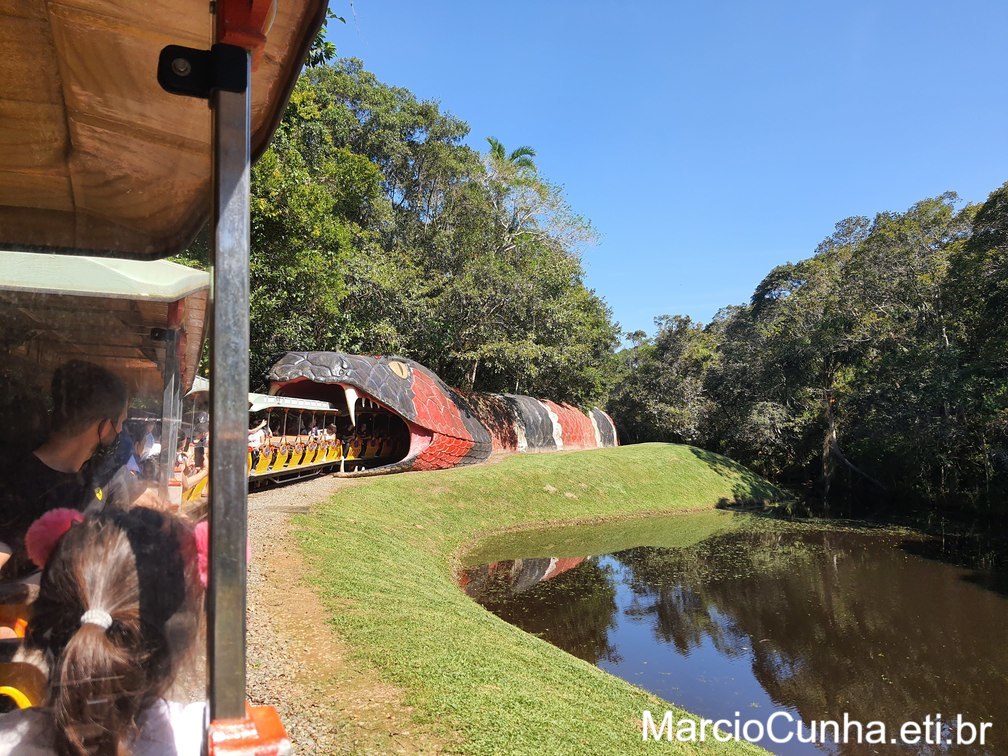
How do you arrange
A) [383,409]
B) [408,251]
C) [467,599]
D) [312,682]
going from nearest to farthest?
[312,682] < [467,599] < [383,409] < [408,251]

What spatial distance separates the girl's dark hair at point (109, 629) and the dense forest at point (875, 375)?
1695 cm

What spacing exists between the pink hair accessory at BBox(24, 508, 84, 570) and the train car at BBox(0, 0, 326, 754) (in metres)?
0.19

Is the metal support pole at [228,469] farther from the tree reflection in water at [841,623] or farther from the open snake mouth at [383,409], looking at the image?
the open snake mouth at [383,409]

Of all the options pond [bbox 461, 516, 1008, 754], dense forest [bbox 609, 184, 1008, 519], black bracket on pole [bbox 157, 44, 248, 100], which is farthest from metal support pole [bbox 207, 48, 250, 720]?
dense forest [bbox 609, 184, 1008, 519]

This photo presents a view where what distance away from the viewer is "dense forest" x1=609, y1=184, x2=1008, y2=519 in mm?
15508

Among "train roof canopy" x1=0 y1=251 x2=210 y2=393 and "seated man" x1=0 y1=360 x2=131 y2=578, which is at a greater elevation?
"train roof canopy" x1=0 y1=251 x2=210 y2=393

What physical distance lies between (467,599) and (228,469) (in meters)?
7.20

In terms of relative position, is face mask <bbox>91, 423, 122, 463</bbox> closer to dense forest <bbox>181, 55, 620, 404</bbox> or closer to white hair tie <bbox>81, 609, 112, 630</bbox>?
white hair tie <bbox>81, 609, 112, 630</bbox>

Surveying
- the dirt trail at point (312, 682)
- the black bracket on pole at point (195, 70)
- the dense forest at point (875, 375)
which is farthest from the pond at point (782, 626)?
the black bracket on pole at point (195, 70)

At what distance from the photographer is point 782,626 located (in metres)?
8.44

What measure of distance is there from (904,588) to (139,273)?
11865 millimetres

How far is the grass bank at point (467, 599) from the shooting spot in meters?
4.08

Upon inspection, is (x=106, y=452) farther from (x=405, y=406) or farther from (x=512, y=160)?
(x=512, y=160)

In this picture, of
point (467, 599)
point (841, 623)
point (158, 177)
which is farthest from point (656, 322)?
point (158, 177)
